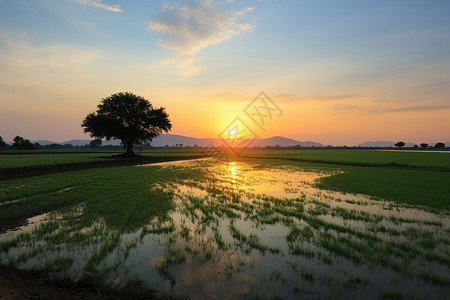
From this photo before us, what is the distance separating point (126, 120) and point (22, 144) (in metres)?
108

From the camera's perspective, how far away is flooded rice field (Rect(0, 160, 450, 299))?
5645 mm

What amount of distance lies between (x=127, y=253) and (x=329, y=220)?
30.7 feet

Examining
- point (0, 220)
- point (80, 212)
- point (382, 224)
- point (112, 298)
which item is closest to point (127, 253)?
point (112, 298)

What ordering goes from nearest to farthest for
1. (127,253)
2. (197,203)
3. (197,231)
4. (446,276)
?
1. (446,276)
2. (127,253)
3. (197,231)
4. (197,203)

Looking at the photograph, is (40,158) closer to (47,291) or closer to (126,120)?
(126,120)

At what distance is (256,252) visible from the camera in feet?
25.1

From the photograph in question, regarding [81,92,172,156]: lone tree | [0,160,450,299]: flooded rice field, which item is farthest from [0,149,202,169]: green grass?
[0,160,450,299]: flooded rice field

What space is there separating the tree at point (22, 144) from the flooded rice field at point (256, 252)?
15762 centimetres

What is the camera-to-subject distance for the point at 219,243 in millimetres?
8312

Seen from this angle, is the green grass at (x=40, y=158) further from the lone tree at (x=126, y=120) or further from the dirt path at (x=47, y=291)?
the dirt path at (x=47, y=291)

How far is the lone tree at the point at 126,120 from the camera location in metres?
62.9

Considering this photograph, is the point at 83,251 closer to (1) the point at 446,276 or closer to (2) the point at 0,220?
(2) the point at 0,220

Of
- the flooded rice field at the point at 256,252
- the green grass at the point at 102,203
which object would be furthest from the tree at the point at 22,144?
the flooded rice field at the point at 256,252

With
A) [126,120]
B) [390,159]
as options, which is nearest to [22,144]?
[126,120]
